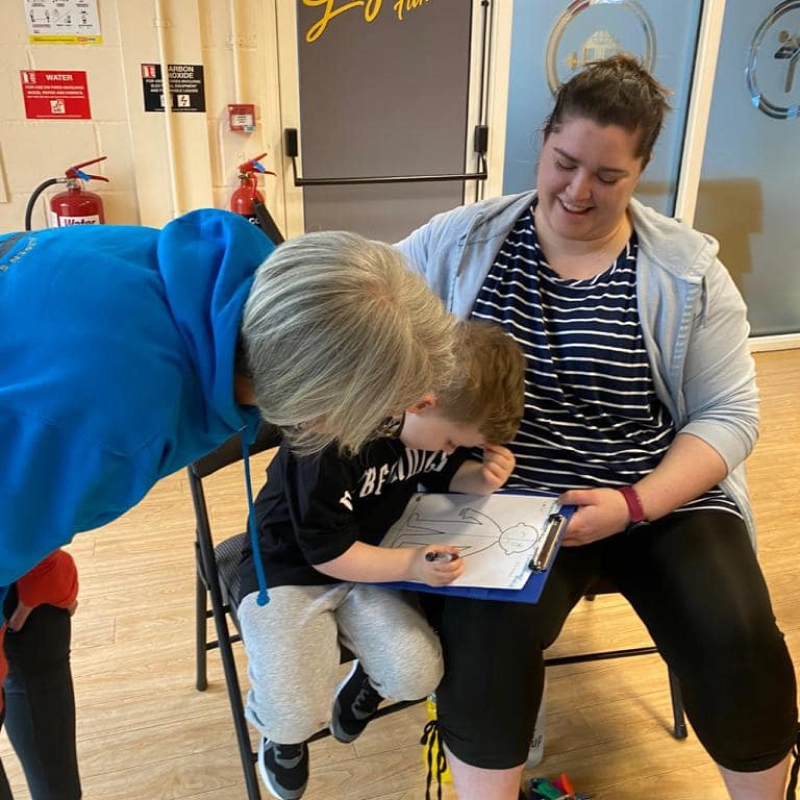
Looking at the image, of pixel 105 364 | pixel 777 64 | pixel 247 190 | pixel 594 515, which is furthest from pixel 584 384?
pixel 777 64

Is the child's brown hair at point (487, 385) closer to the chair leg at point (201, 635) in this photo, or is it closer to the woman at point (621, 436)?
the woman at point (621, 436)

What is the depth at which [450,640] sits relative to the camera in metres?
1.11

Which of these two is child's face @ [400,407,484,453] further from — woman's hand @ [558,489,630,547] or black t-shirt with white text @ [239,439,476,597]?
woman's hand @ [558,489,630,547]

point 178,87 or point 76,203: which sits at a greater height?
point 178,87

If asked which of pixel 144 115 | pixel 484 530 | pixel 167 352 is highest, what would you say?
pixel 144 115

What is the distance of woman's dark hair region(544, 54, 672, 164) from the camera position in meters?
1.16

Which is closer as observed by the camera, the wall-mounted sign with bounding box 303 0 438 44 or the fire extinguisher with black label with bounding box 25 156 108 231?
the fire extinguisher with black label with bounding box 25 156 108 231

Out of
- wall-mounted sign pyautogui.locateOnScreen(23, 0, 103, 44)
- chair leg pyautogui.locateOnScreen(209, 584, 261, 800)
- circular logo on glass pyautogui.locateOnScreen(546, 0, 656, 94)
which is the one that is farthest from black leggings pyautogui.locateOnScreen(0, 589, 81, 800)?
circular logo on glass pyautogui.locateOnScreen(546, 0, 656, 94)

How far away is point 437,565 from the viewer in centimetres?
104

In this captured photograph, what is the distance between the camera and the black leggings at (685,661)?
1.05 m

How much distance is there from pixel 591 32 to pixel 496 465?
2249mm

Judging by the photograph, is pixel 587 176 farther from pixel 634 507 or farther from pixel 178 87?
A: pixel 178 87

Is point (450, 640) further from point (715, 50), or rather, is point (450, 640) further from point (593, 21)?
point (715, 50)

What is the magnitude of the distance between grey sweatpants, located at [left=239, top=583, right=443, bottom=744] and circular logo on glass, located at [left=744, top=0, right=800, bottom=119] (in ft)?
9.70
